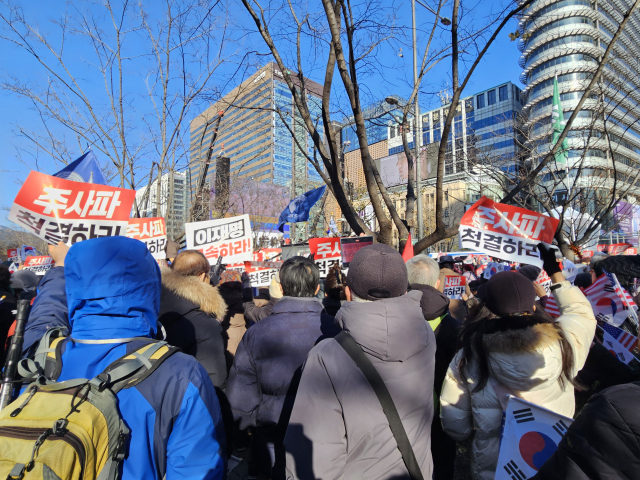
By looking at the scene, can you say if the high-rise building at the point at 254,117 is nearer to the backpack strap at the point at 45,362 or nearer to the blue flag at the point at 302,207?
the blue flag at the point at 302,207

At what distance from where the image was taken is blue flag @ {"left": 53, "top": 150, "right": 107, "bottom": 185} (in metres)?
4.51

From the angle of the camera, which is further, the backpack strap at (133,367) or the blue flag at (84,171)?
the blue flag at (84,171)

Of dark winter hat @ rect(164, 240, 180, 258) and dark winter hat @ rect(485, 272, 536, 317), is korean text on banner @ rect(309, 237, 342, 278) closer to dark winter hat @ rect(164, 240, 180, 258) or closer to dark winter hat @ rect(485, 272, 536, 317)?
dark winter hat @ rect(164, 240, 180, 258)

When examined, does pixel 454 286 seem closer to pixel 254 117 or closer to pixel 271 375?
pixel 271 375

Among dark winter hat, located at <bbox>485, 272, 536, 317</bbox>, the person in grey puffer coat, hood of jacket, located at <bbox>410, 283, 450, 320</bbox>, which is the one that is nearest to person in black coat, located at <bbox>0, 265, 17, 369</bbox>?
the person in grey puffer coat

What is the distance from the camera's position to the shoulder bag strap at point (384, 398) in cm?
155

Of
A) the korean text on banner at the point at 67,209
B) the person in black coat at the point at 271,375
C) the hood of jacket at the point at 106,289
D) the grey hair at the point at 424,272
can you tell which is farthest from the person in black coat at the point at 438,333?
A: the korean text on banner at the point at 67,209

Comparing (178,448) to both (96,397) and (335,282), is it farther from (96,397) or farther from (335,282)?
(335,282)

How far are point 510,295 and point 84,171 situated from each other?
4.86 m

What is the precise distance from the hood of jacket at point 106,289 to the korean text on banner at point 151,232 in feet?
15.4

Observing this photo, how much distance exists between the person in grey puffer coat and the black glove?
1.52m

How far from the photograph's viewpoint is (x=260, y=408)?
2.34m

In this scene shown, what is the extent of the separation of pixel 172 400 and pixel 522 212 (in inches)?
159

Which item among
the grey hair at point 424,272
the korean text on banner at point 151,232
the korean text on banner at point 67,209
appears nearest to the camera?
the grey hair at point 424,272
